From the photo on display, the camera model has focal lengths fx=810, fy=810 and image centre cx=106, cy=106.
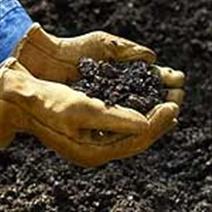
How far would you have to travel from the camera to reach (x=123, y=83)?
1.59m

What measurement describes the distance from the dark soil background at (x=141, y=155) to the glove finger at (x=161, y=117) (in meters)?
0.38

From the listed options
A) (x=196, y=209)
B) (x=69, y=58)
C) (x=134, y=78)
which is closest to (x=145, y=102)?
(x=134, y=78)

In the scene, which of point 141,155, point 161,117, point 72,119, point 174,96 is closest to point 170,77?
point 174,96

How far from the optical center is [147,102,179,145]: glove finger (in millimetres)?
1485

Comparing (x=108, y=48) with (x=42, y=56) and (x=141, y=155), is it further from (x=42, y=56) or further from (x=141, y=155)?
(x=141, y=155)

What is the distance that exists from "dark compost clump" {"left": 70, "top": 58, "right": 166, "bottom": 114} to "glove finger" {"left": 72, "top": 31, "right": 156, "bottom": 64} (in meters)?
0.01

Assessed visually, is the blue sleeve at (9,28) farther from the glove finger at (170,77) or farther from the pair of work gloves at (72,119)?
the glove finger at (170,77)

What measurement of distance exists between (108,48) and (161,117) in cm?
21

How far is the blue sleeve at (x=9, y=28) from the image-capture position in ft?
5.25

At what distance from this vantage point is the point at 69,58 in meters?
1.63

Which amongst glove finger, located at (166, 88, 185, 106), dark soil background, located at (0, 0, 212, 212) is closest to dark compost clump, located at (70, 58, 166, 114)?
glove finger, located at (166, 88, 185, 106)

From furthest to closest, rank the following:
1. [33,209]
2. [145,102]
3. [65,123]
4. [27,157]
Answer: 1. [27,157]
2. [33,209]
3. [145,102]
4. [65,123]

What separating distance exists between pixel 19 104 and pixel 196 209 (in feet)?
2.00

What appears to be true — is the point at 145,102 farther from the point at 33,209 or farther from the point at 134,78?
the point at 33,209
